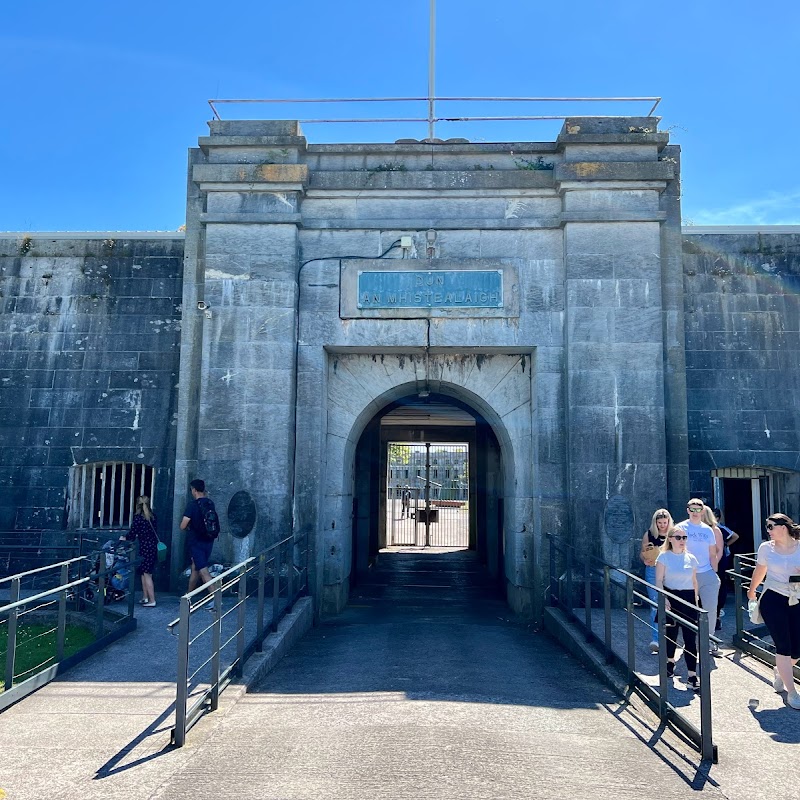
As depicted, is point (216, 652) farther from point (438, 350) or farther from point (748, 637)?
point (438, 350)

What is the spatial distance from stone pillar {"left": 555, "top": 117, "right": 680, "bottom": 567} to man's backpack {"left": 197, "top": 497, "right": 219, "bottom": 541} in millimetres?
4383

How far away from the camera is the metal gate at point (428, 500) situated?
19875 millimetres

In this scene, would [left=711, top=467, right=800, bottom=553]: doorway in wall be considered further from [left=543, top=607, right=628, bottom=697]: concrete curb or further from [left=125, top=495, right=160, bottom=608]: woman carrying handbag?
[left=125, top=495, right=160, bottom=608]: woman carrying handbag

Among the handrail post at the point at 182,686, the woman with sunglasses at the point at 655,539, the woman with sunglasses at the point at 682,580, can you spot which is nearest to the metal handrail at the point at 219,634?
the handrail post at the point at 182,686

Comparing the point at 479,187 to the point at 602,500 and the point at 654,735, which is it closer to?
the point at 602,500

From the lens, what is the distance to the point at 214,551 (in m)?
9.12

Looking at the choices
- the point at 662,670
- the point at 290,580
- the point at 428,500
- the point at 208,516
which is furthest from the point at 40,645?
A: the point at 428,500

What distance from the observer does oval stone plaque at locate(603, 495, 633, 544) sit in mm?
8953

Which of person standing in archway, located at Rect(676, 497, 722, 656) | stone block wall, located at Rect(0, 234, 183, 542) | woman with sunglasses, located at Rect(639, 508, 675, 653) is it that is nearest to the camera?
person standing in archway, located at Rect(676, 497, 722, 656)

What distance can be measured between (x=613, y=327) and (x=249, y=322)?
4.77 meters

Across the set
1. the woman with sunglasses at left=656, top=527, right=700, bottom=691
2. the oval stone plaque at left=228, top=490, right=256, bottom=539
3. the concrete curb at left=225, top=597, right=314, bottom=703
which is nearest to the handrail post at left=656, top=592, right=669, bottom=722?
the woman with sunglasses at left=656, top=527, right=700, bottom=691

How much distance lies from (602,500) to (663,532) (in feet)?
7.28

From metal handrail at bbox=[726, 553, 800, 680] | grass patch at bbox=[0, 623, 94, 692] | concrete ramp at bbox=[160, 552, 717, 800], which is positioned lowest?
grass patch at bbox=[0, 623, 94, 692]

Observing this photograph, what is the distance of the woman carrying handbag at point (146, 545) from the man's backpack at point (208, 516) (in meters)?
0.78
